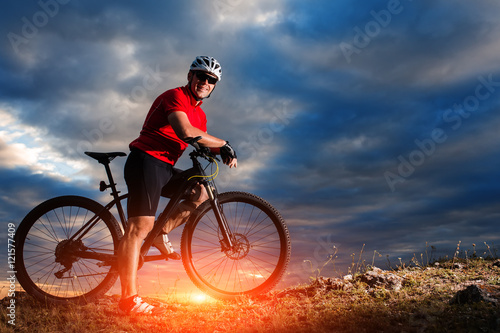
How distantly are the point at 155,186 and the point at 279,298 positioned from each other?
249 cm

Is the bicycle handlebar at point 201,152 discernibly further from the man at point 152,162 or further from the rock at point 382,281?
the rock at point 382,281

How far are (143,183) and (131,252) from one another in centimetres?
100

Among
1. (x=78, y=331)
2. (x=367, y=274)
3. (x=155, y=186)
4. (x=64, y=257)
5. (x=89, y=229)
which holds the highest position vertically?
(x=155, y=186)

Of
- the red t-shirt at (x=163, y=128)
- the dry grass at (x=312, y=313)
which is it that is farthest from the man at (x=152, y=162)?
the dry grass at (x=312, y=313)

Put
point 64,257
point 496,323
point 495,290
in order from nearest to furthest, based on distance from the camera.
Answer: point 496,323 < point 495,290 < point 64,257

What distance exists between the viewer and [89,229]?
5.79m

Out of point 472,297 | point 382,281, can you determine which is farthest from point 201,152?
point 472,297

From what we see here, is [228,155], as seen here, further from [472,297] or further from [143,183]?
[472,297]

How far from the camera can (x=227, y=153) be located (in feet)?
16.8

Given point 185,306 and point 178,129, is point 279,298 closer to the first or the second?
point 185,306

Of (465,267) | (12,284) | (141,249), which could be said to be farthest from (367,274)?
(12,284)

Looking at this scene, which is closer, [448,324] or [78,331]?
[448,324]

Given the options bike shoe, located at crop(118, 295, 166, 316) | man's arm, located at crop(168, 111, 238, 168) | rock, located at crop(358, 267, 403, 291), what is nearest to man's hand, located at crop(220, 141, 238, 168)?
man's arm, located at crop(168, 111, 238, 168)

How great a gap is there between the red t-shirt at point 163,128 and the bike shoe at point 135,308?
2.01m
